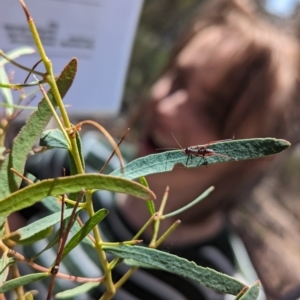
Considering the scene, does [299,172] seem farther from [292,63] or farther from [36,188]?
[36,188]

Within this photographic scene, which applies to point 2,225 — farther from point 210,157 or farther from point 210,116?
point 210,116

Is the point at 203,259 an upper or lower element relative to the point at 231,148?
lower

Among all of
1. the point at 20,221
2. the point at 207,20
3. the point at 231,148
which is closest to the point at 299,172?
the point at 207,20

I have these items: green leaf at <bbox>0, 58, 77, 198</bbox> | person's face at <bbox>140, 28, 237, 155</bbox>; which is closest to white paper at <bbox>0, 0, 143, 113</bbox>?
person's face at <bbox>140, 28, 237, 155</bbox>

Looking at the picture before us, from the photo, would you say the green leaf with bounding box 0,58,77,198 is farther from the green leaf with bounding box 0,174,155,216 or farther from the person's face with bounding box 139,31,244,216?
the person's face with bounding box 139,31,244,216

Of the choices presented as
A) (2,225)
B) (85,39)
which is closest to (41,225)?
(2,225)

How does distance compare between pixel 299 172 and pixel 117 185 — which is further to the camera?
pixel 299 172

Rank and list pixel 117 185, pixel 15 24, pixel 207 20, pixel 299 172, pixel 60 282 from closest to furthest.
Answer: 1. pixel 117 185
2. pixel 15 24
3. pixel 60 282
4. pixel 207 20
5. pixel 299 172
